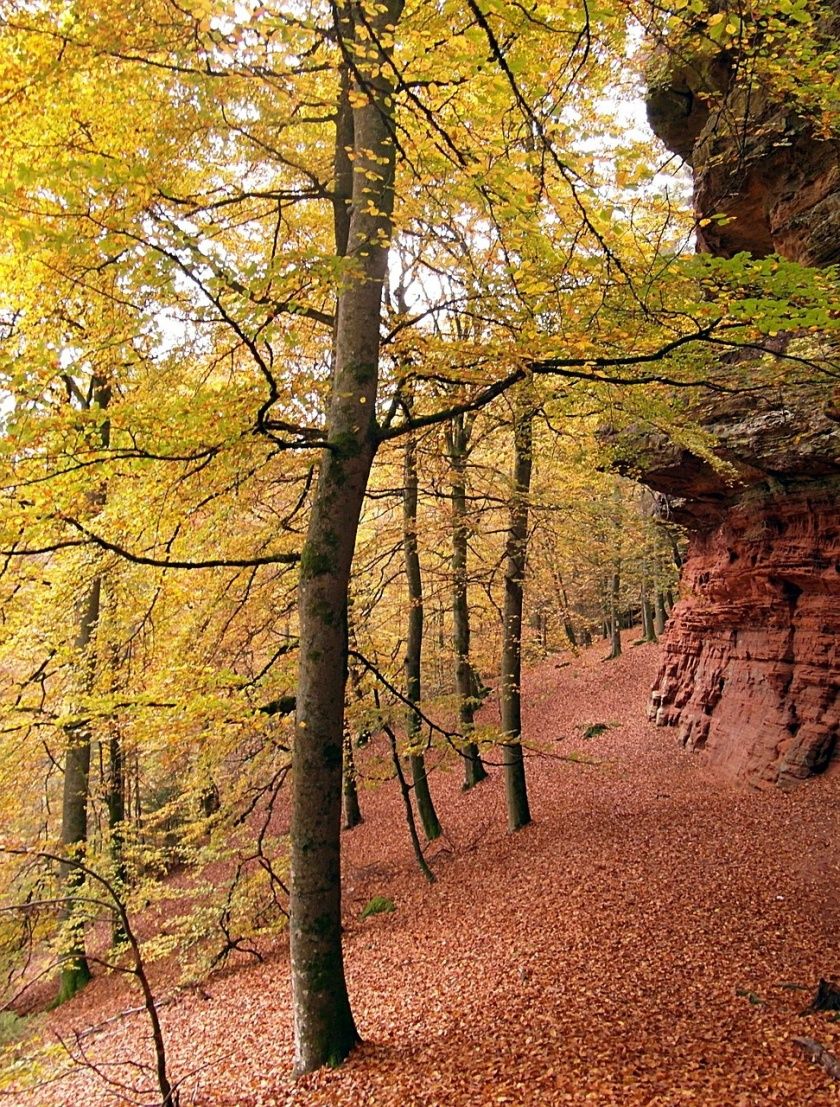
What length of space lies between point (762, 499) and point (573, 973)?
9371 millimetres

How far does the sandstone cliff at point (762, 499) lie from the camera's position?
8680mm

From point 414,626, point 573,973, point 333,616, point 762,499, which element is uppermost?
point 762,499

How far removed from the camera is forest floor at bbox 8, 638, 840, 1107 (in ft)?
15.1

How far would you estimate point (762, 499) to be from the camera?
40.4ft

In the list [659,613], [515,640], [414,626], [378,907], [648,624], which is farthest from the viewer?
[648,624]

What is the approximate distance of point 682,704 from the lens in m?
15.7

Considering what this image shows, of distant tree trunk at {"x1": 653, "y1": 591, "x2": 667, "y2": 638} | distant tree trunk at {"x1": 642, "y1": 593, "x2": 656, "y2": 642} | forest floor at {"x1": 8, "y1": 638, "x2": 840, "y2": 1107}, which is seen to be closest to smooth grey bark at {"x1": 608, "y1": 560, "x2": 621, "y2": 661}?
distant tree trunk at {"x1": 642, "y1": 593, "x2": 656, "y2": 642}

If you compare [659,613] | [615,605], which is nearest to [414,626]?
[615,605]

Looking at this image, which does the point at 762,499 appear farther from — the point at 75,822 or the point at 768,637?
the point at 75,822

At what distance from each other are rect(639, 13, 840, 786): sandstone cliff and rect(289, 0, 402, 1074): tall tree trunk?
5.74 metres

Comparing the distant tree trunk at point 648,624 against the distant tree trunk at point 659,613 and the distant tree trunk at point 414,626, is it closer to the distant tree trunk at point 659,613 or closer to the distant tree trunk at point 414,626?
the distant tree trunk at point 659,613

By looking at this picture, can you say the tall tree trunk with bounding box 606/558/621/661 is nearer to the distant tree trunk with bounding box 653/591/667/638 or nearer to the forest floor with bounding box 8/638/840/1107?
the distant tree trunk with bounding box 653/591/667/638

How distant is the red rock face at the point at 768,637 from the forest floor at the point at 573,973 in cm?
85

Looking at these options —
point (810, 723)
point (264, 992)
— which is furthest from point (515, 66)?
point (810, 723)
